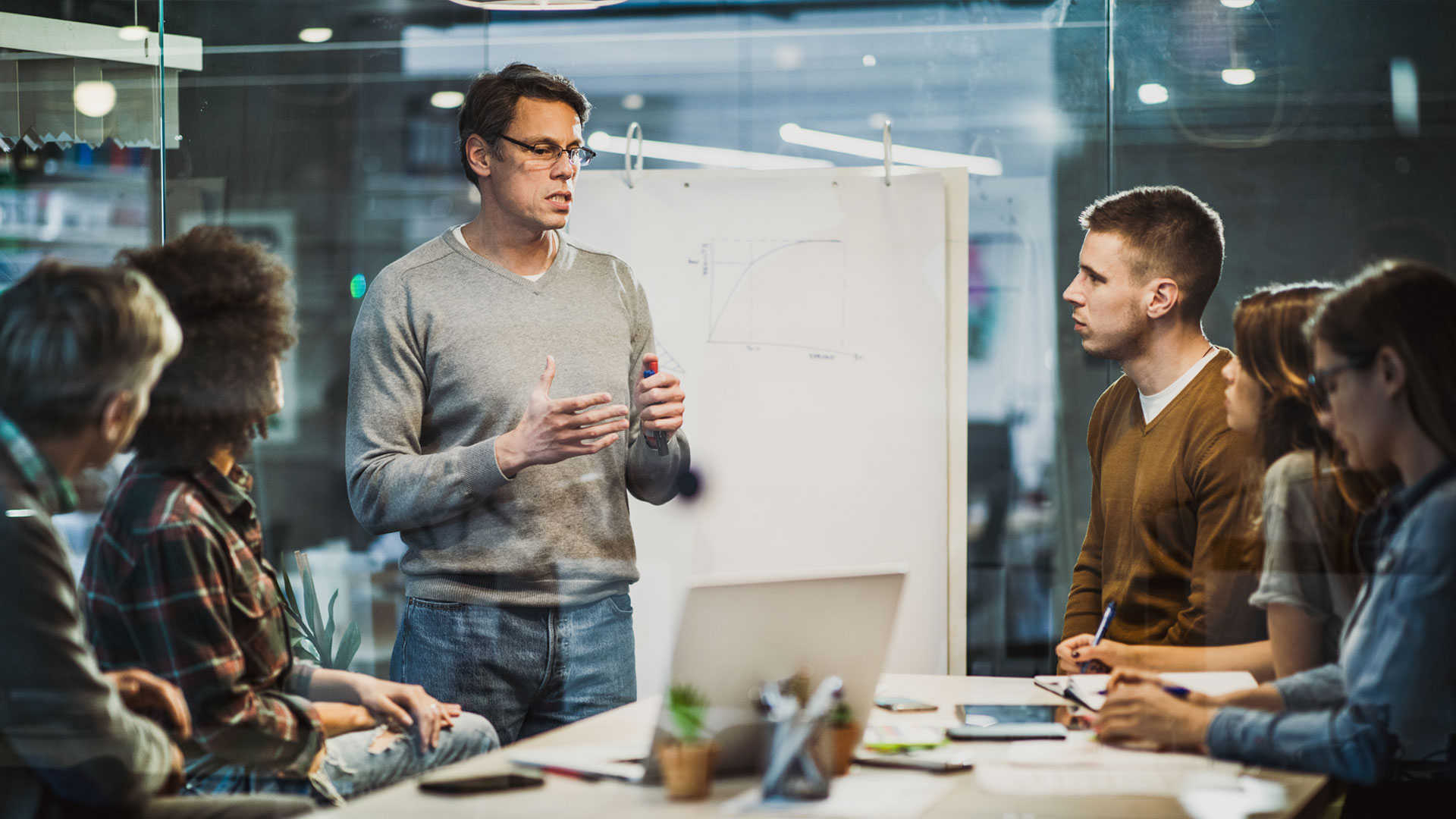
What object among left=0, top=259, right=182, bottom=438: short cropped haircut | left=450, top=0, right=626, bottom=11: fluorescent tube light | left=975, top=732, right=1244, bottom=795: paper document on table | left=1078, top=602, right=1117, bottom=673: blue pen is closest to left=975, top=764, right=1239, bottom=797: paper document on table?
left=975, top=732, right=1244, bottom=795: paper document on table

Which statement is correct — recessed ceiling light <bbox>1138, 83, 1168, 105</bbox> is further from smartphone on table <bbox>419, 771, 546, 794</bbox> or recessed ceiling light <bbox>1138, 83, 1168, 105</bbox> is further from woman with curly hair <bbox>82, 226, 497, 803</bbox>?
smartphone on table <bbox>419, 771, 546, 794</bbox>

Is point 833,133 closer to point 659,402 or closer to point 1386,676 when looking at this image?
point 659,402

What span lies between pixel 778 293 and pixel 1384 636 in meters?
1.67

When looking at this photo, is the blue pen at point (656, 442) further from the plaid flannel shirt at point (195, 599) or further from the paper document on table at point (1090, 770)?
the paper document on table at point (1090, 770)

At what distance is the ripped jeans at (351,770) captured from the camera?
5.67 feet

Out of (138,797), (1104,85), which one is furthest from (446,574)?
(1104,85)

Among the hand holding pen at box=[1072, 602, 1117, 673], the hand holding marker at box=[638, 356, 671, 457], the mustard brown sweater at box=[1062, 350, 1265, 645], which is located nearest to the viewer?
the mustard brown sweater at box=[1062, 350, 1265, 645]

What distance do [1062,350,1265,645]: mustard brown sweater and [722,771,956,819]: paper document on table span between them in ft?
2.30

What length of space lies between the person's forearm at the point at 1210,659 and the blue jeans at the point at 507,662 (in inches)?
39.9

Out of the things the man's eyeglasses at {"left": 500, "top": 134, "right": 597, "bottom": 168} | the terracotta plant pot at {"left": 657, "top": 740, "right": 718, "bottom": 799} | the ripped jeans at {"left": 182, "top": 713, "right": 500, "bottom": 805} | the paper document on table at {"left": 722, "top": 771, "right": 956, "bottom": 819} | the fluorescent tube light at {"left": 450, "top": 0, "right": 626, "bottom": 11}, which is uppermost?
the fluorescent tube light at {"left": 450, "top": 0, "right": 626, "bottom": 11}

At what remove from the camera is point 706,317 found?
2990 millimetres

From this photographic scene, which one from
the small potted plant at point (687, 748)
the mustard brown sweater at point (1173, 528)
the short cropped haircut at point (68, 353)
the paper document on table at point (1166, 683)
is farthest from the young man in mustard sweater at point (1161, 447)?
the short cropped haircut at point (68, 353)

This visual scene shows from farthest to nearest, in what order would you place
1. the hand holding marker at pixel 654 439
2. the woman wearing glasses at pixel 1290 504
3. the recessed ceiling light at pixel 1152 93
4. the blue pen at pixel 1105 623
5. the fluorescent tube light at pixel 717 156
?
the fluorescent tube light at pixel 717 156 → the recessed ceiling light at pixel 1152 93 → the hand holding marker at pixel 654 439 → the blue pen at pixel 1105 623 → the woman wearing glasses at pixel 1290 504

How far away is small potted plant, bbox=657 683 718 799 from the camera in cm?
138
